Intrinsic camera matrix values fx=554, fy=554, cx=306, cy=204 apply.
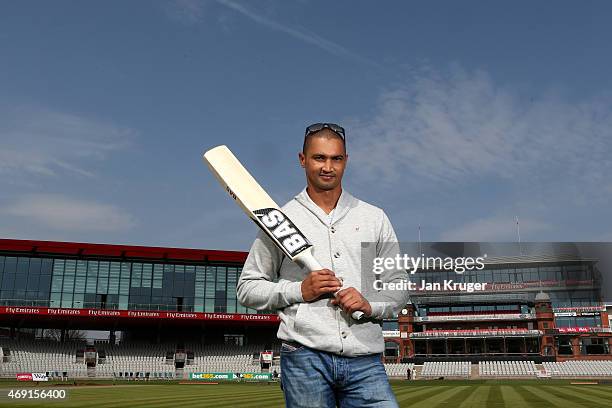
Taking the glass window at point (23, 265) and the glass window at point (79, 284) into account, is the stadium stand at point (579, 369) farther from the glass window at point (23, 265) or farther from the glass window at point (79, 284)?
the glass window at point (23, 265)

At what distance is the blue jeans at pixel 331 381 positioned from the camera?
2.77 m

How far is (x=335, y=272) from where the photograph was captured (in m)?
2.94

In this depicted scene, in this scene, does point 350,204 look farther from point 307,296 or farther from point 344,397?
point 344,397

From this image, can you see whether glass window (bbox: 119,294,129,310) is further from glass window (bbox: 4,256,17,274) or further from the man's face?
the man's face

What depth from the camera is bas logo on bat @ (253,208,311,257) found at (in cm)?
286

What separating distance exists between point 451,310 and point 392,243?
67.7m

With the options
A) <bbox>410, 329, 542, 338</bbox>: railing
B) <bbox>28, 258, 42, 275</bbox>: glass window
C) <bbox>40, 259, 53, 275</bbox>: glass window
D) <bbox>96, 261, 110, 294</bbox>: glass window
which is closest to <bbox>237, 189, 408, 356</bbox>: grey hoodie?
<bbox>96, 261, 110, 294</bbox>: glass window

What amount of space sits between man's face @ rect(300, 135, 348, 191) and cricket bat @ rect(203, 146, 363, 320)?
282 millimetres

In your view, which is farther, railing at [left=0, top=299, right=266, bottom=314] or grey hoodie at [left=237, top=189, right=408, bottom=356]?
railing at [left=0, top=299, right=266, bottom=314]

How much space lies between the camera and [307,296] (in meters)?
2.76

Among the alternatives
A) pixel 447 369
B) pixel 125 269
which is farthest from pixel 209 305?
pixel 447 369

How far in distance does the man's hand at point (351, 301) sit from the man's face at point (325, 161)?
64cm

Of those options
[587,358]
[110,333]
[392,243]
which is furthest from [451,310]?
[392,243]

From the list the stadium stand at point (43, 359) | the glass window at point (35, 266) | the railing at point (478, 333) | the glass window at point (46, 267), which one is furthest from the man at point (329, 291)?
the railing at point (478, 333)
